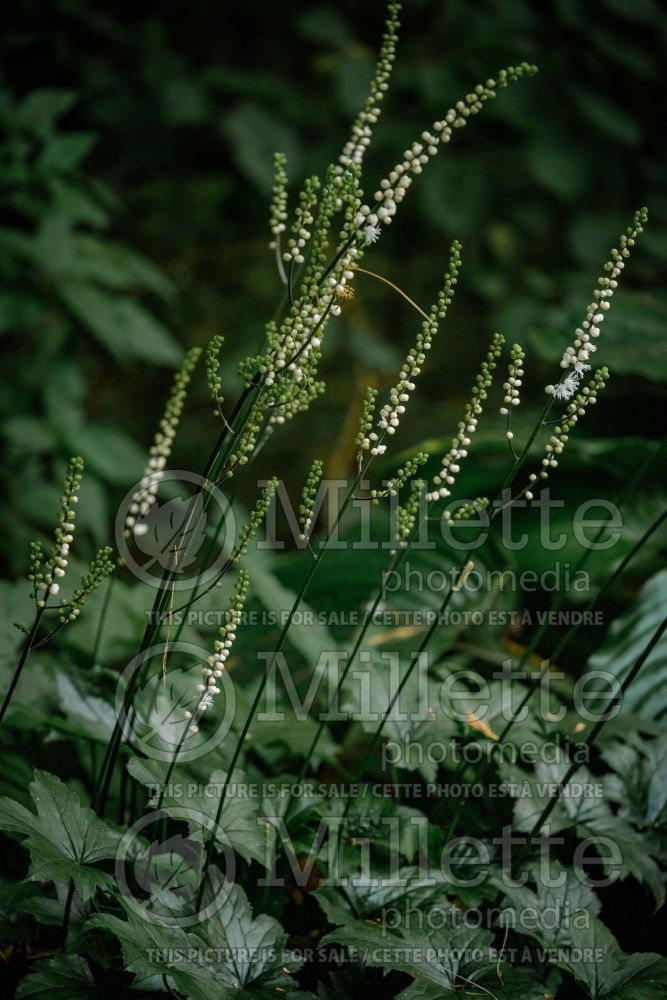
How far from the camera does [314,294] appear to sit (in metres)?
0.64

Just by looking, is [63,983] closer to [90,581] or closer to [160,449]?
[90,581]

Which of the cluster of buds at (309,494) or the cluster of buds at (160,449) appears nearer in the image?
the cluster of buds at (309,494)

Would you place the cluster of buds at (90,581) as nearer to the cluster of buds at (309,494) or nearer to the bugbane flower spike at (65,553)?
the bugbane flower spike at (65,553)

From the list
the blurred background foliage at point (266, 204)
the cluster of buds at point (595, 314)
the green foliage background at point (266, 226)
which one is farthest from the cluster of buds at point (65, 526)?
the blurred background foliage at point (266, 204)

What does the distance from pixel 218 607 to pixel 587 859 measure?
0.53 m

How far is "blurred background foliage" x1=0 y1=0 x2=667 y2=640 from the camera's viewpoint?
173 centimetres

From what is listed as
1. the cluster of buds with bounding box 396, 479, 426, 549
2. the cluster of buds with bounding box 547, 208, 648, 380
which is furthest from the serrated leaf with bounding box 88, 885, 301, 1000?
the cluster of buds with bounding box 547, 208, 648, 380

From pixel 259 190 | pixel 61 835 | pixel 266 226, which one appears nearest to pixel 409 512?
pixel 61 835

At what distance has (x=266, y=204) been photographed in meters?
2.47

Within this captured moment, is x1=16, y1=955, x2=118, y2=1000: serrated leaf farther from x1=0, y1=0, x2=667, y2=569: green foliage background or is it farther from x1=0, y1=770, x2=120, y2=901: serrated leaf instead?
x1=0, y1=0, x2=667, y2=569: green foliage background

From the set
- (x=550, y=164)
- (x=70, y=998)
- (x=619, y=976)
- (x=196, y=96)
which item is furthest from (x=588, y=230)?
(x=70, y=998)

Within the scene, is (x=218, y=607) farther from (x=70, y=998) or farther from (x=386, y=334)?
(x=386, y=334)

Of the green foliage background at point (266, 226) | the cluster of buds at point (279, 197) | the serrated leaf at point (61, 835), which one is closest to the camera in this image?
the serrated leaf at point (61, 835)

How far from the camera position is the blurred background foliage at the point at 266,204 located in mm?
1730
